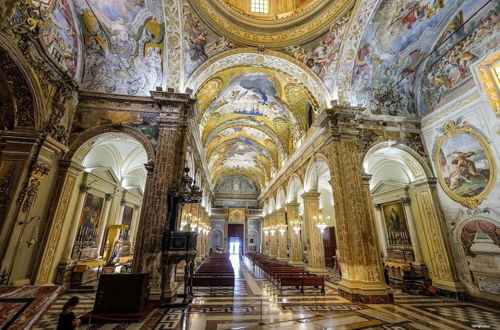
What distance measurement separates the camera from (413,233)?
356 inches

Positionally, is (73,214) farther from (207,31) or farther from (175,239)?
(207,31)

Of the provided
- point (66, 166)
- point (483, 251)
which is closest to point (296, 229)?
point (483, 251)

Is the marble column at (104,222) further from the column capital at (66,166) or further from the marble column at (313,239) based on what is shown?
the marble column at (313,239)

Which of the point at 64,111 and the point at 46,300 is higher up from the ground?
the point at 64,111

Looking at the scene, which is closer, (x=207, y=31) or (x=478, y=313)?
(x=478, y=313)

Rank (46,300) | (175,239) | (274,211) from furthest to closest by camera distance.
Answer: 1. (274,211)
2. (175,239)
3. (46,300)

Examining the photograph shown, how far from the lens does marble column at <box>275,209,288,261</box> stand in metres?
17.1

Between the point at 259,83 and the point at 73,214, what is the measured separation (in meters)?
9.98

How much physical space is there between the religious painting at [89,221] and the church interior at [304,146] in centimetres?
8

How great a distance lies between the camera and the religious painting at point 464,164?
671cm

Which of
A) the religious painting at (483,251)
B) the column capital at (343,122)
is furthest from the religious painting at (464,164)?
the column capital at (343,122)

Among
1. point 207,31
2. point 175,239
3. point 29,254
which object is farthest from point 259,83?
point 29,254

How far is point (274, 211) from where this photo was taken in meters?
19.2

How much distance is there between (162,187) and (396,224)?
1074 centimetres
